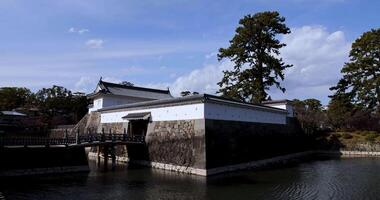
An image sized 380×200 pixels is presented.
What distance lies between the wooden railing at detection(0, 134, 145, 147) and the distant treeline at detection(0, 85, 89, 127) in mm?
21821

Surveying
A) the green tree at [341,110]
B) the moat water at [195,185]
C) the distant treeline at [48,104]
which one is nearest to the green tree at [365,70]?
the green tree at [341,110]

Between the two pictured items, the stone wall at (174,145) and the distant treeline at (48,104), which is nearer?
the stone wall at (174,145)

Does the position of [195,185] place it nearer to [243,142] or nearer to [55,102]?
[243,142]

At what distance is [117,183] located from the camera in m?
16.5

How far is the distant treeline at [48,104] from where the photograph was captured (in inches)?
1750

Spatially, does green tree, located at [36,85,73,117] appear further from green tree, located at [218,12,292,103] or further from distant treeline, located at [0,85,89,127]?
green tree, located at [218,12,292,103]

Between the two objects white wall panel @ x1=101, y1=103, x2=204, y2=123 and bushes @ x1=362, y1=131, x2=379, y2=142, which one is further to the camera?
bushes @ x1=362, y1=131, x2=379, y2=142

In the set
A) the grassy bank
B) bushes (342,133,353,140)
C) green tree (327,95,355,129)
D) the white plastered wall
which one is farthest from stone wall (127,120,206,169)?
green tree (327,95,355,129)

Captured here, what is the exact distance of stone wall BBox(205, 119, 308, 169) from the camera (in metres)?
20.0

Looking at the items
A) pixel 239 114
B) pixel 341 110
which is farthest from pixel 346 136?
pixel 239 114

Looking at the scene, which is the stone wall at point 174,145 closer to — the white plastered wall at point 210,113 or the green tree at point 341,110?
the white plastered wall at point 210,113

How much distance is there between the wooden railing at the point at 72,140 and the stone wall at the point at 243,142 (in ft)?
19.9

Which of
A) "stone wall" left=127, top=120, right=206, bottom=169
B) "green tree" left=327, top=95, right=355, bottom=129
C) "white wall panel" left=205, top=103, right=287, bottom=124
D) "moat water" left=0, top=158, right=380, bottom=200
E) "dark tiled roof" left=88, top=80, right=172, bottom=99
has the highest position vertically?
"dark tiled roof" left=88, top=80, right=172, bottom=99

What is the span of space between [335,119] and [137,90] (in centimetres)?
2117
